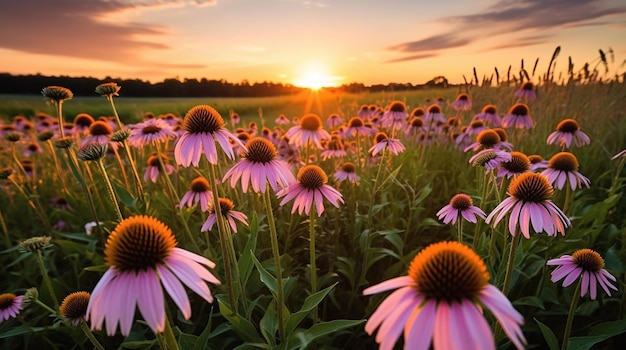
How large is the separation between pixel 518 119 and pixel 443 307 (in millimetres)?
3656

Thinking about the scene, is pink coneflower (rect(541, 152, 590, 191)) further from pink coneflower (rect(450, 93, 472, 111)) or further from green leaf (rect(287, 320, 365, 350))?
pink coneflower (rect(450, 93, 472, 111))

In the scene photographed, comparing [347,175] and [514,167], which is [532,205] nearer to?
[514,167]

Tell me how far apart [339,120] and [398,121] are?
43.5 inches

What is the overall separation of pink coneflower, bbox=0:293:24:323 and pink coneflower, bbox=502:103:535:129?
4.03 metres

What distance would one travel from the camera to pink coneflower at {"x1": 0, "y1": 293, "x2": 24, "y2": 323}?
6.59 ft

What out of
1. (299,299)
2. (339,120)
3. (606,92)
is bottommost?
(299,299)

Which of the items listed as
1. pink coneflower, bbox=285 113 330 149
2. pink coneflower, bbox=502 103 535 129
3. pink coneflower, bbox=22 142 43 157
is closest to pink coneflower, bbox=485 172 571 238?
pink coneflower, bbox=285 113 330 149

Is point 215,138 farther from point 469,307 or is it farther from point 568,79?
point 568,79

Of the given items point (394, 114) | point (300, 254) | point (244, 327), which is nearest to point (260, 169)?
point (244, 327)

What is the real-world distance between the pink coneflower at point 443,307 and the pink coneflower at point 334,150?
3298 mm

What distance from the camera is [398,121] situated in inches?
184

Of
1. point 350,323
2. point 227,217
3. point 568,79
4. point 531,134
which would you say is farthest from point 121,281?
point 568,79

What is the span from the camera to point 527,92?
16.7 feet

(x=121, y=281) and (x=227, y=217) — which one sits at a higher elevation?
(x=121, y=281)
